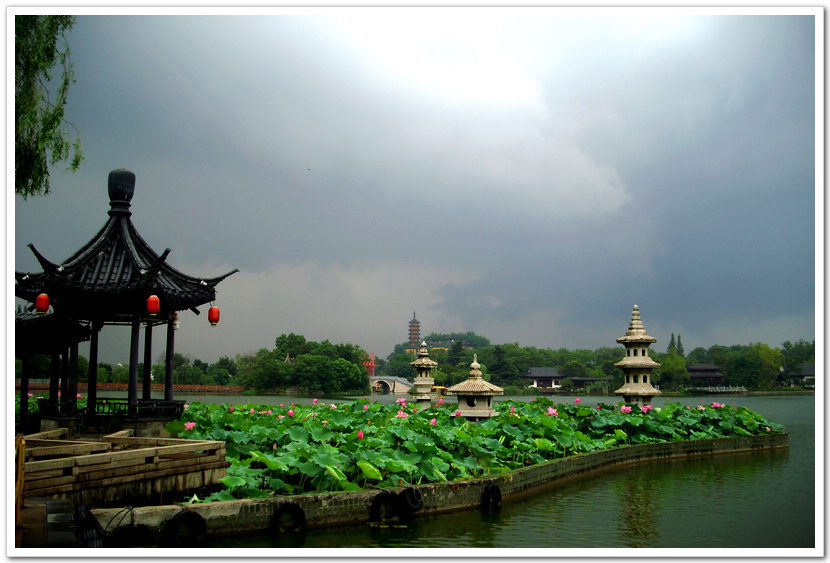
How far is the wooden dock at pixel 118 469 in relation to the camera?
196 inches

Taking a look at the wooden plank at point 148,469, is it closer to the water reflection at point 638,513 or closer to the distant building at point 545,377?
the water reflection at point 638,513

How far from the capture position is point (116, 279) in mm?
7715

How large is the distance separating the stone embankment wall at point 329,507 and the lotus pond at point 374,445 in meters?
0.25

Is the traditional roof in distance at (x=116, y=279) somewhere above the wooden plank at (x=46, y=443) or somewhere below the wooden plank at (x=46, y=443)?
above

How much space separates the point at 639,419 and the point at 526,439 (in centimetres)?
465

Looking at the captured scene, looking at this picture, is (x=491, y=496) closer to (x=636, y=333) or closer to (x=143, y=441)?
(x=143, y=441)

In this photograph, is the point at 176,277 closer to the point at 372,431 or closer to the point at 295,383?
the point at 372,431

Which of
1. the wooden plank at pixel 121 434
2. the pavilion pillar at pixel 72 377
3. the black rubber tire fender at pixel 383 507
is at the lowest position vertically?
the black rubber tire fender at pixel 383 507

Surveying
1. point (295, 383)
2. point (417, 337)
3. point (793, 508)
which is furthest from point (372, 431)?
point (417, 337)

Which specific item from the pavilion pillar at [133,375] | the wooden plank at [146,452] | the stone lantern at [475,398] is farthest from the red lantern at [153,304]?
the stone lantern at [475,398]

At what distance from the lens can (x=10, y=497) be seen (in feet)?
14.5

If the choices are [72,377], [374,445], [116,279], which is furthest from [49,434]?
Answer: [374,445]

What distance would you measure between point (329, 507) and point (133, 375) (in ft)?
11.2

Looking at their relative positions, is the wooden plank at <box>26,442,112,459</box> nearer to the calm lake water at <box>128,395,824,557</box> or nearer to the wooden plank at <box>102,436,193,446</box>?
the wooden plank at <box>102,436,193,446</box>
